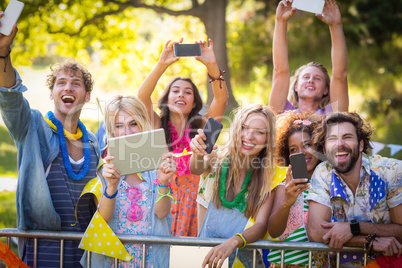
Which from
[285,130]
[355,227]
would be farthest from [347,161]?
[285,130]

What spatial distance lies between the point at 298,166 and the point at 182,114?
1.77 m

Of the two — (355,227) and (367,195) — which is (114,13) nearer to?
(367,195)

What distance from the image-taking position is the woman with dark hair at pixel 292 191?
3.14m

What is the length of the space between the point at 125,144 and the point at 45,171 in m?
0.77

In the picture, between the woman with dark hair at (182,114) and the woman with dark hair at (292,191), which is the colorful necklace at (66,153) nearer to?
the woman with dark hair at (182,114)

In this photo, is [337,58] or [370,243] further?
[337,58]

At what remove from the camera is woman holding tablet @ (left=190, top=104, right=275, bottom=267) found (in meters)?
3.31

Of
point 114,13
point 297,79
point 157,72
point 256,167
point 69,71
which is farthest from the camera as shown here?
point 114,13

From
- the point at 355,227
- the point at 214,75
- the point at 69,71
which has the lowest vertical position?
the point at 355,227

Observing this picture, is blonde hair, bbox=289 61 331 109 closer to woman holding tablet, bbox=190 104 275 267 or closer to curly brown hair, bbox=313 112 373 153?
curly brown hair, bbox=313 112 373 153

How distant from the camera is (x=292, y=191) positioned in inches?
120

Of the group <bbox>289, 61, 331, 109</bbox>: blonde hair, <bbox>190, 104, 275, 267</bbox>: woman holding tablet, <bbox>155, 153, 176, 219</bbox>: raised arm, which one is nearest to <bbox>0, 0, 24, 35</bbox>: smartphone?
<bbox>155, 153, 176, 219</bbox>: raised arm

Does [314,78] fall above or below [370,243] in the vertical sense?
above

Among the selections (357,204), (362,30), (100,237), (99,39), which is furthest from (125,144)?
(362,30)
